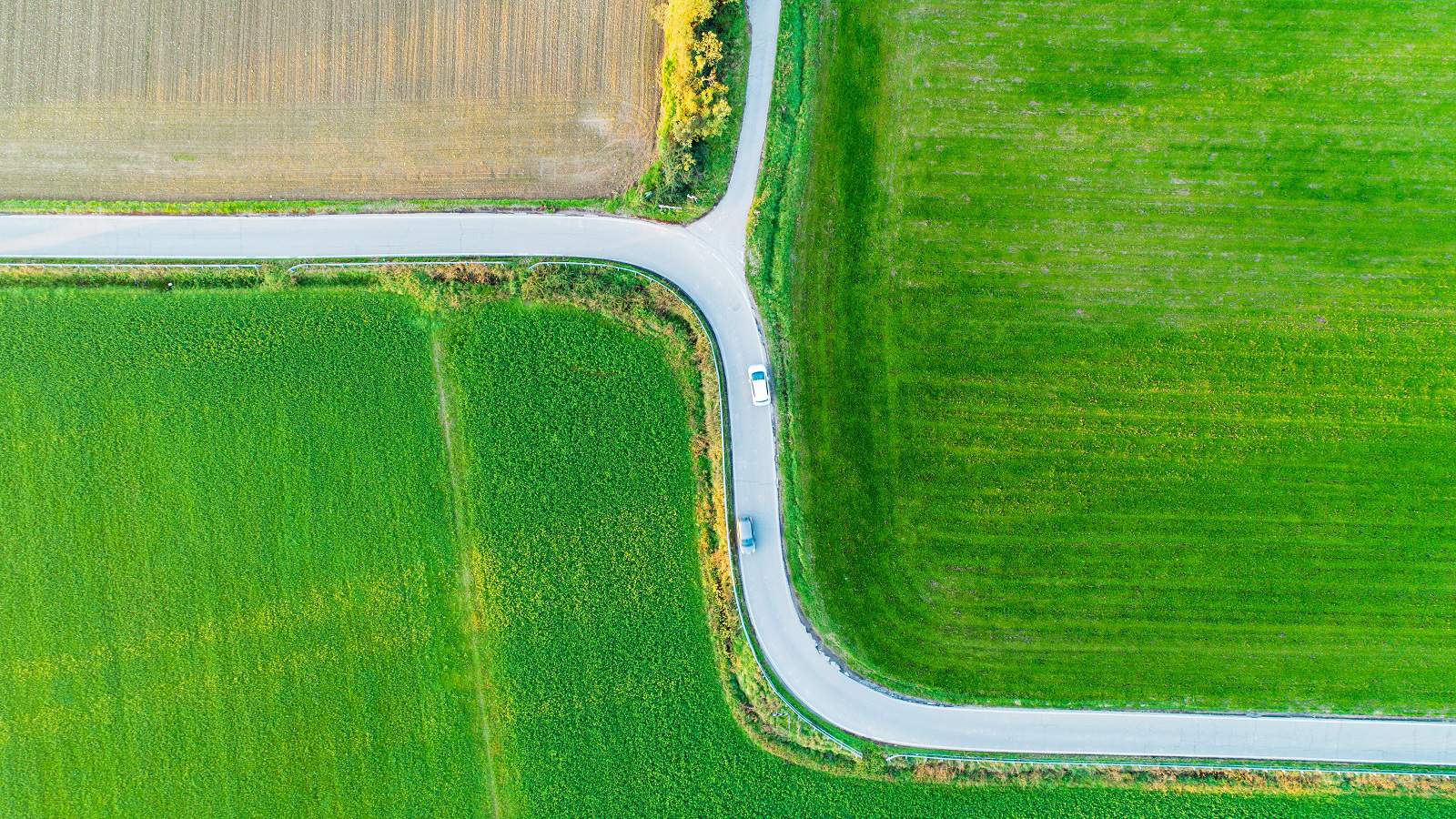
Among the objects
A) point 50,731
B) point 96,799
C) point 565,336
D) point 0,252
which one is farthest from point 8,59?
point 96,799

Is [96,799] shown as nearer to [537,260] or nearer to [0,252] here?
[0,252]

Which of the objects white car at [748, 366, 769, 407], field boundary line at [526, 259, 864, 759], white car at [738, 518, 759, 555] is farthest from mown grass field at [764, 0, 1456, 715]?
field boundary line at [526, 259, 864, 759]

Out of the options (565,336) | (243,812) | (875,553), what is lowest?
(243,812)

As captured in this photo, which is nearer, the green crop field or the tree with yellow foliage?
the tree with yellow foliage

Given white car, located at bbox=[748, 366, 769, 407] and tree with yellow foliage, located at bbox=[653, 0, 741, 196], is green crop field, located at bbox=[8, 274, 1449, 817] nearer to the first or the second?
white car, located at bbox=[748, 366, 769, 407]

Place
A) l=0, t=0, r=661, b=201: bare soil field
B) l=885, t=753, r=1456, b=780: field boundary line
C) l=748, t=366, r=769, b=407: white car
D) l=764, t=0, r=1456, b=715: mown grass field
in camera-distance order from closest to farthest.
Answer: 1. l=748, t=366, r=769, b=407: white car
2. l=885, t=753, r=1456, b=780: field boundary line
3. l=764, t=0, r=1456, b=715: mown grass field
4. l=0, t=0, r=661, b=201: bare soil field

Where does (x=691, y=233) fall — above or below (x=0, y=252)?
above
